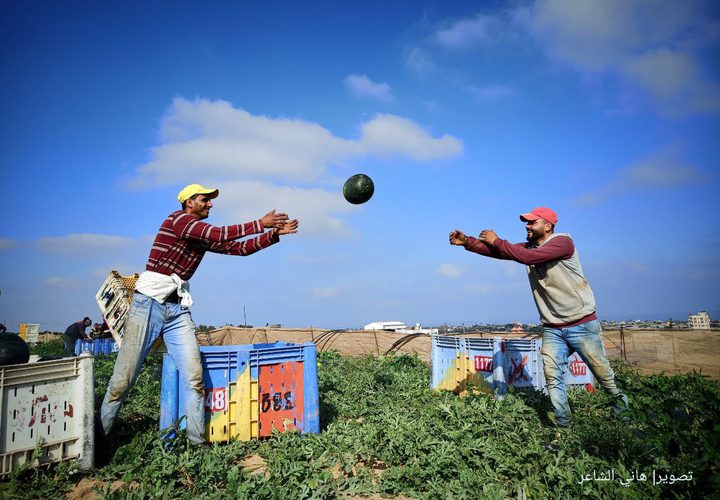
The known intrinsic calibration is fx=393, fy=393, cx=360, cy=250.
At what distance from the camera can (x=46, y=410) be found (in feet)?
10.8

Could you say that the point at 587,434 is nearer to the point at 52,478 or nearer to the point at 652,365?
the point at 52,478

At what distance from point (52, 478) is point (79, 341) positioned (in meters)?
13.3

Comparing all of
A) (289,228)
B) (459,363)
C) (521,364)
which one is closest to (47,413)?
(289,228)

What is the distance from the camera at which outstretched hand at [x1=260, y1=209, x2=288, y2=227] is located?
13.7 ft

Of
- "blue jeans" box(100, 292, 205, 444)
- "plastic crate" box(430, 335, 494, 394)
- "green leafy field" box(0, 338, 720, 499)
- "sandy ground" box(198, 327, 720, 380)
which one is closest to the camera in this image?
"green leafy field" box(0, 338, 720, 499)

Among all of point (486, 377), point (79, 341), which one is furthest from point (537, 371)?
point (79, 341)

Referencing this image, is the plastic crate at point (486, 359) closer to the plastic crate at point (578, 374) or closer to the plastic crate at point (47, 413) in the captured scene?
the plastic crate at point (578, 374)

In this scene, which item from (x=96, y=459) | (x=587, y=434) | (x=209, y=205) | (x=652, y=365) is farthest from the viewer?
(x=652, y=365)

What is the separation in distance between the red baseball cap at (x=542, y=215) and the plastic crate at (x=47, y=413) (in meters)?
4.88

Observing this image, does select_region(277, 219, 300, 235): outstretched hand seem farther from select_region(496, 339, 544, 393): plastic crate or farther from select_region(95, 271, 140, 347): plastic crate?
select_region(95, 271, 140, 347): plastic crate

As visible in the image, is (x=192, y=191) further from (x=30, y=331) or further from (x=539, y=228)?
(x=30, y=331)

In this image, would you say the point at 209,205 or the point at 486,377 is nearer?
the point at 209,205

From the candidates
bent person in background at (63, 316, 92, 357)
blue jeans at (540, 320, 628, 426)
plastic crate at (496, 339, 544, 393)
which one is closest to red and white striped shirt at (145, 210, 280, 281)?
blue jeans at (540, 320, 628, 426)

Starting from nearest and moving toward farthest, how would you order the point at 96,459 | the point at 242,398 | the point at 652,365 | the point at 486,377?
the point at 96,459, the point at 242,398, the point at 486,377, the point at 652,365
